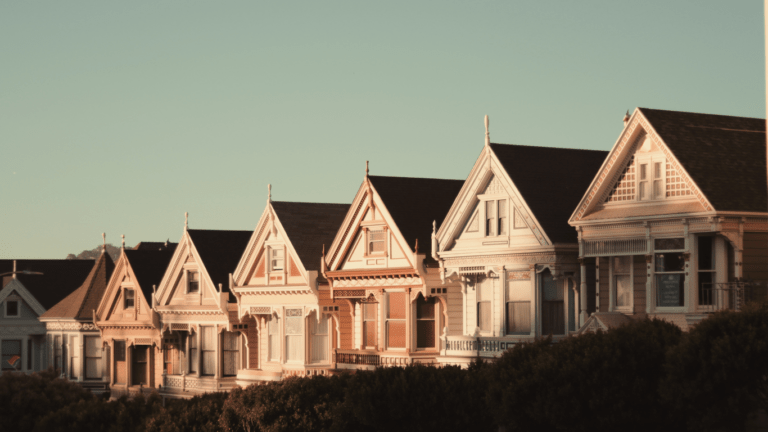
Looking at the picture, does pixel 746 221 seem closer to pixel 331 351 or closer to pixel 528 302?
pixel 528 302

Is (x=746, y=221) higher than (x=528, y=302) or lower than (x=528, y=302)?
higher

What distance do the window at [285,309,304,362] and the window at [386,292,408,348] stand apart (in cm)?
513

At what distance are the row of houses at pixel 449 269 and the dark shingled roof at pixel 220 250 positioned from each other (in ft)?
0.26

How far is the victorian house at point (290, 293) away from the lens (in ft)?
147

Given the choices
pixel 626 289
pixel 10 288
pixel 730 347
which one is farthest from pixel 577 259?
pixel 10 288

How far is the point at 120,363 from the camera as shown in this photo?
2283 inches

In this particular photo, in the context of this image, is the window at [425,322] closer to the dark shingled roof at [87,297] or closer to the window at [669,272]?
the window at [669,272]

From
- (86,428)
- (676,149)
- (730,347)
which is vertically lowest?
(86,428)

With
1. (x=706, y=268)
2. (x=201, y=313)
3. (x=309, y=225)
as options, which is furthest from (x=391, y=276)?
(x=201, y=313)

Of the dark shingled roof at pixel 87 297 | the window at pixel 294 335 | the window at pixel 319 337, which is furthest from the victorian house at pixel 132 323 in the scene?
the window at pixel 319 337

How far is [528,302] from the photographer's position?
36.0 metres

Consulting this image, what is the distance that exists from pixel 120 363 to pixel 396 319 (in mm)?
22168

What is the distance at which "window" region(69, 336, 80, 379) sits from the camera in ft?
197

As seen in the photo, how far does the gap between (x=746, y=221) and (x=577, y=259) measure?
6.32 m
